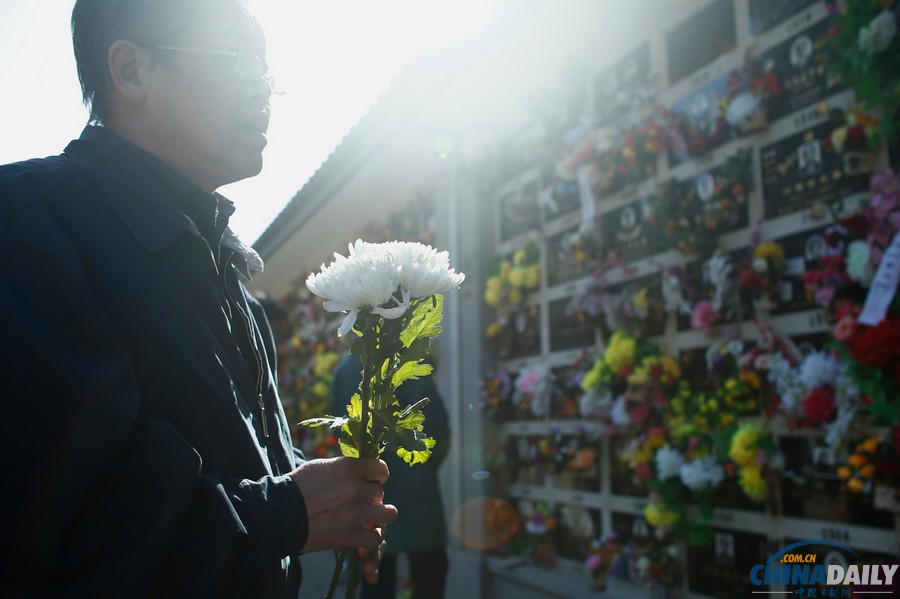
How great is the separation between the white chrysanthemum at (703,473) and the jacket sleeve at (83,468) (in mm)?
2927

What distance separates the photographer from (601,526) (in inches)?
181

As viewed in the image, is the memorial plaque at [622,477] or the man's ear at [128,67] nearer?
the man's ear at [128,67]

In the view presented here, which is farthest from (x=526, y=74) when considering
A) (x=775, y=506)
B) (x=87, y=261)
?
(x=87, y=261)

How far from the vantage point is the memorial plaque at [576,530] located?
467 cm

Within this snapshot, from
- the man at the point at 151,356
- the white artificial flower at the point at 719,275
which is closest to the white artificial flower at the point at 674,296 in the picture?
the white artificial flower at the point at 719,275

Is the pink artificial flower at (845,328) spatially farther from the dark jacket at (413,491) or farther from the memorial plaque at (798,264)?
the dark jacket at (413,491)

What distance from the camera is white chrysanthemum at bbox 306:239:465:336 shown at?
1210mm

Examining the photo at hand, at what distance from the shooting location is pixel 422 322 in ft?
4.19

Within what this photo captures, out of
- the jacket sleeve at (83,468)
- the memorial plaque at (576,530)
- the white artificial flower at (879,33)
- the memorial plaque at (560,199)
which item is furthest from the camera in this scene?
the memorial plaque at (560,199)

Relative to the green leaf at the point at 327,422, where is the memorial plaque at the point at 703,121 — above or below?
above

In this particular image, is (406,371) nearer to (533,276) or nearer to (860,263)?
(860,263)

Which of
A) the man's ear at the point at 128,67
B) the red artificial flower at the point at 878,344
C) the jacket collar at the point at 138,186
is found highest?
the man's ear at the point at 128,67

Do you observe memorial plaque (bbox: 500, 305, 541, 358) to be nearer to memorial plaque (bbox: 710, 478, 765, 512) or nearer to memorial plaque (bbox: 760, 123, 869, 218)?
memorial plaque (bbox: 710, 478, 765, 512)

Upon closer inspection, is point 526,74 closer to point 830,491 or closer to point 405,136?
point 405,136
